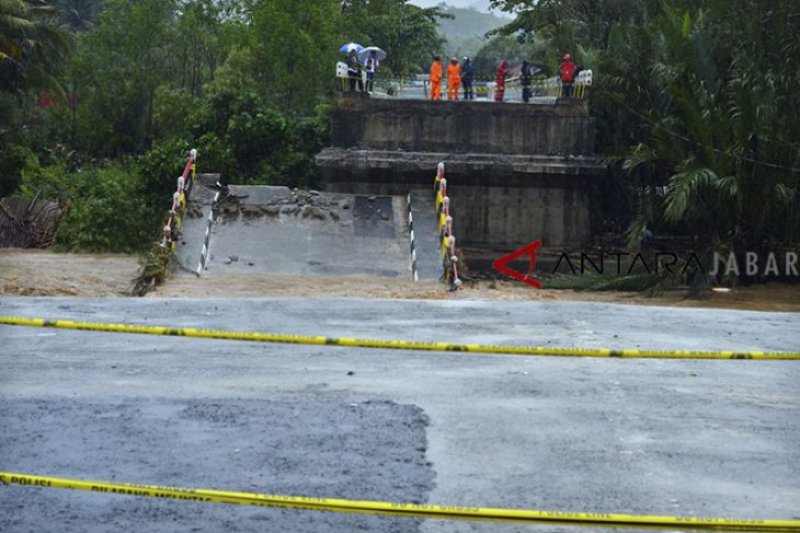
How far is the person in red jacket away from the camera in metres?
34.6

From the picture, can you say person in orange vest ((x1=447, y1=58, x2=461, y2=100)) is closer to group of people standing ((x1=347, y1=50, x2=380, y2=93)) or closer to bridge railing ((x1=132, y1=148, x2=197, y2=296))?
group of people standing ((x1=347, y1=50, x2=380, y2=93))

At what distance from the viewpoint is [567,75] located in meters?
34.7

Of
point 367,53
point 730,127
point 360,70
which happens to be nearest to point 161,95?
point 367,53

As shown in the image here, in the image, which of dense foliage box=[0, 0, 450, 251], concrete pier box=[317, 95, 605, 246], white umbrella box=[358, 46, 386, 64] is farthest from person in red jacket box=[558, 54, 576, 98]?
dense foliage box=[0, 0, 450, 251]

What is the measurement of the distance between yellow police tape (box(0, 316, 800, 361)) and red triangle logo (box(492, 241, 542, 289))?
18.5 metres

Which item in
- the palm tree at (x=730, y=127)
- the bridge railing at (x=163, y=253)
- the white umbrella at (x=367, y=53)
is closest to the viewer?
the bridge railing at (x=163, y=253)

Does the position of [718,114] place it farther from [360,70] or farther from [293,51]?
[293,51]

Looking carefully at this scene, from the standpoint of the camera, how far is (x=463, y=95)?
38906mm

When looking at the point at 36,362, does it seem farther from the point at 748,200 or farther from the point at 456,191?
the point at 456,191

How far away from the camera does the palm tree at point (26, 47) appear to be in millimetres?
39031

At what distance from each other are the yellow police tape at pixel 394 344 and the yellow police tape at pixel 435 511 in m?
5.02
